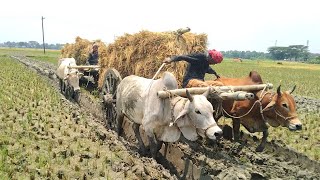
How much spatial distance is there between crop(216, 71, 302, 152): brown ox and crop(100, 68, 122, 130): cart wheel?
236cm

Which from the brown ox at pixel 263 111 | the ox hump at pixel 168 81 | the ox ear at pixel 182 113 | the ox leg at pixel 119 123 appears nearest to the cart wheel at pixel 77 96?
the ox leg at pixel 119 123

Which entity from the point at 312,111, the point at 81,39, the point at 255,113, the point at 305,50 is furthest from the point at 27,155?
the point at 305,50

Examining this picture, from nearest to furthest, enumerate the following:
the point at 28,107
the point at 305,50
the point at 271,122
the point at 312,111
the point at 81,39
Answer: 1. the point at 271,122
2. the point at 28,107
3. the point at 312,111
4. the point at 81,39
5. the point at 305,50

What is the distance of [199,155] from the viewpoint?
19.1 feet

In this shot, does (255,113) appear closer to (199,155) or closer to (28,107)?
(199,155)

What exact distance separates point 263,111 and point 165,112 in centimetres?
182

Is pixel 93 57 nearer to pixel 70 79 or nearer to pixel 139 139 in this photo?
pixel 70 79

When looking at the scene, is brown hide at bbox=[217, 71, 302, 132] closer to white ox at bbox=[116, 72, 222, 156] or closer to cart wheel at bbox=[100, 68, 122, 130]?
white ox at bbox=[116, 72, 222, 156]

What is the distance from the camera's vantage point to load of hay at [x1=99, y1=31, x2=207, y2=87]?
7.61 metres

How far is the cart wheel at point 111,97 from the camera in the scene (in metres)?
7.68

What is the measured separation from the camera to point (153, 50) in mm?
7875

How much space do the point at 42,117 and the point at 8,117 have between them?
73 cm

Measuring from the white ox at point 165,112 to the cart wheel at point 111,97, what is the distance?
101 centimetres

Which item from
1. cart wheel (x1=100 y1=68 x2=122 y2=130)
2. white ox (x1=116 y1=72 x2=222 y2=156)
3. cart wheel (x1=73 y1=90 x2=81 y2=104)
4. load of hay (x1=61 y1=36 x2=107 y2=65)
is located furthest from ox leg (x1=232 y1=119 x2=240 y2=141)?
load of hay (x1=61 y1=36 x2=107 y2=65)
